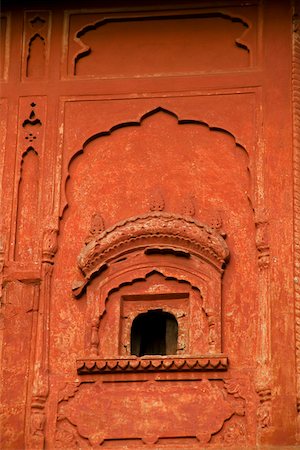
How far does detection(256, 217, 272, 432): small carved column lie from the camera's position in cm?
1256

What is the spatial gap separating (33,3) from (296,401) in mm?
4128

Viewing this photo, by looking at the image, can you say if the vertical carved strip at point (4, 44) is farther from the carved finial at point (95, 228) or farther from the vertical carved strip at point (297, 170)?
the vertical carved strip at point (297, 170)

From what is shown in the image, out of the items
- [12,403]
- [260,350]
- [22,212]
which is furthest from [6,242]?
[260,350]

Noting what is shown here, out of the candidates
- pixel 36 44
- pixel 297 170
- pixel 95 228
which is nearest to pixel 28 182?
pixel 95 228

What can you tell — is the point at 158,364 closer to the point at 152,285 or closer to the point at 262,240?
the point at 152,285

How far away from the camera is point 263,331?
1284 centimetres

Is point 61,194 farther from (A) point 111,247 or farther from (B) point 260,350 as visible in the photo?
(B) point 260,350

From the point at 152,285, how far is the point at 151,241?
1.13 ft

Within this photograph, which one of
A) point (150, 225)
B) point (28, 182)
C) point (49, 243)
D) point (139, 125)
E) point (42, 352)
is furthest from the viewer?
point (139, 125)

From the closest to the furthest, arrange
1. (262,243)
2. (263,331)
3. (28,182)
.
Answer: (263,331) → (262,243) → (28,182)

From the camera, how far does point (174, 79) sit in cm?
1388

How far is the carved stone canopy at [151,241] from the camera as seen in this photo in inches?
519

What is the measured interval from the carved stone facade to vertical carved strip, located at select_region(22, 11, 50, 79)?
12 millimetres

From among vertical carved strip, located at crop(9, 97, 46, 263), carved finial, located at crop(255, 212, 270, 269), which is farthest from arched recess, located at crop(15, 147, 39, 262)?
carved finial, located at crop(255, 212, 270, 269)
